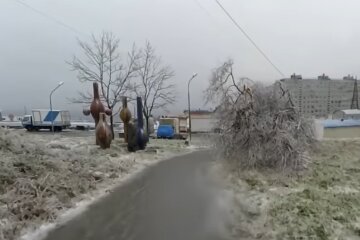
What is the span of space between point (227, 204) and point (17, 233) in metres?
5.33

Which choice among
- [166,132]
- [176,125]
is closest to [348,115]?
[176,125]

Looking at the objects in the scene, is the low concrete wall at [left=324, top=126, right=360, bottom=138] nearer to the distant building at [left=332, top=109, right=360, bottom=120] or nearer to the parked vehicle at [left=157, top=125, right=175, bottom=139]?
the distant building at [left=332, top=109, right=360, bottom=120]

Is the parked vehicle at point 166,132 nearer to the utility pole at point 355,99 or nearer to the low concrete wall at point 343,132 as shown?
the low concrete wall at point 343,132

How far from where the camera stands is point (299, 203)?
33.7 ft

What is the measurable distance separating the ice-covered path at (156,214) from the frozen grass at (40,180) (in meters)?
0.80

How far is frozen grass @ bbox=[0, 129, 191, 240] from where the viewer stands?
955cm

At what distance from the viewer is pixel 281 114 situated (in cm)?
1938

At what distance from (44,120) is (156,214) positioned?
1903 inches

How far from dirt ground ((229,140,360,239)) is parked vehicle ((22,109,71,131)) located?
42.6m

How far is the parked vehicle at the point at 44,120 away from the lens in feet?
181

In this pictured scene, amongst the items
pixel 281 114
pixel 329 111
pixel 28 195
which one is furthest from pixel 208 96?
pixel 329 111

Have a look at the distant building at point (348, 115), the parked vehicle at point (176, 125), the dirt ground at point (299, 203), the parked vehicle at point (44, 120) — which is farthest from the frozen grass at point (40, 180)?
the distant building at point (348, 115)

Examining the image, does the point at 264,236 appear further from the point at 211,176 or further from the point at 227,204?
the point at 211,176

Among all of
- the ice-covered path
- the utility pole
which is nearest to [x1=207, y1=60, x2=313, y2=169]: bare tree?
the ice-covered path
